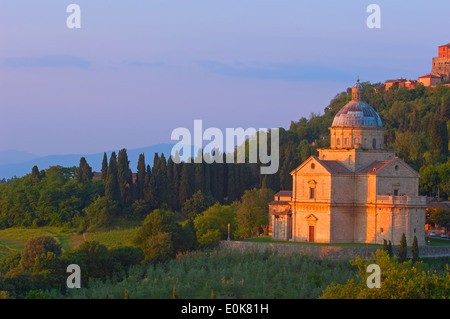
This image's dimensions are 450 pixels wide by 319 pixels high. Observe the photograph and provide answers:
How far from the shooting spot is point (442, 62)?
11875cm

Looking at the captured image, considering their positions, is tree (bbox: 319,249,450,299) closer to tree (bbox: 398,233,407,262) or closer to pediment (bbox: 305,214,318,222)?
tree (bbox: 398,233,407,262)

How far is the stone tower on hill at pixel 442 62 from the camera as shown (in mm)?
117625

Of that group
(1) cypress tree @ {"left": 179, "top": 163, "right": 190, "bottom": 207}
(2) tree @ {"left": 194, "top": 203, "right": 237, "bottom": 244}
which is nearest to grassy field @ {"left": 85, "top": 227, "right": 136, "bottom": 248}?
(1) cypress tree @ {"left": 179, "top": 163, "right": 190, "bottom": 207}

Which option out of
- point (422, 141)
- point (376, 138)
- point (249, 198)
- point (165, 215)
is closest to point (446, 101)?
point (422, 141)

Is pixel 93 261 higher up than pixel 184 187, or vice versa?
pixel 184 187

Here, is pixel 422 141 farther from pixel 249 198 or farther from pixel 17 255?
pixel 17 255

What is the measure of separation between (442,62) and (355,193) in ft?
252

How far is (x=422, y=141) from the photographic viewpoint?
7231 centimetres

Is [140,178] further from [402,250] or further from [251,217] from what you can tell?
[402,250]

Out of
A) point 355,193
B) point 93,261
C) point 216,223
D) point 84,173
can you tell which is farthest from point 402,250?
point 84,173

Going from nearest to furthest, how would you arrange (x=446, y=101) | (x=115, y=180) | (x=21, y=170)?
(x=115, y=180) → (x=446, y=101) → (x=21, y=170)

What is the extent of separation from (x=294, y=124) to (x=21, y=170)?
6527 cm

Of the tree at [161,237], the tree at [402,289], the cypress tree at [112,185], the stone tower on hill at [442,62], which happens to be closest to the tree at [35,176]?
the cypress tree at [112,185]

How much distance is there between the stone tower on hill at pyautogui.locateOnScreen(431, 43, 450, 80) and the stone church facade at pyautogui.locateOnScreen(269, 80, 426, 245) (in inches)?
2821
